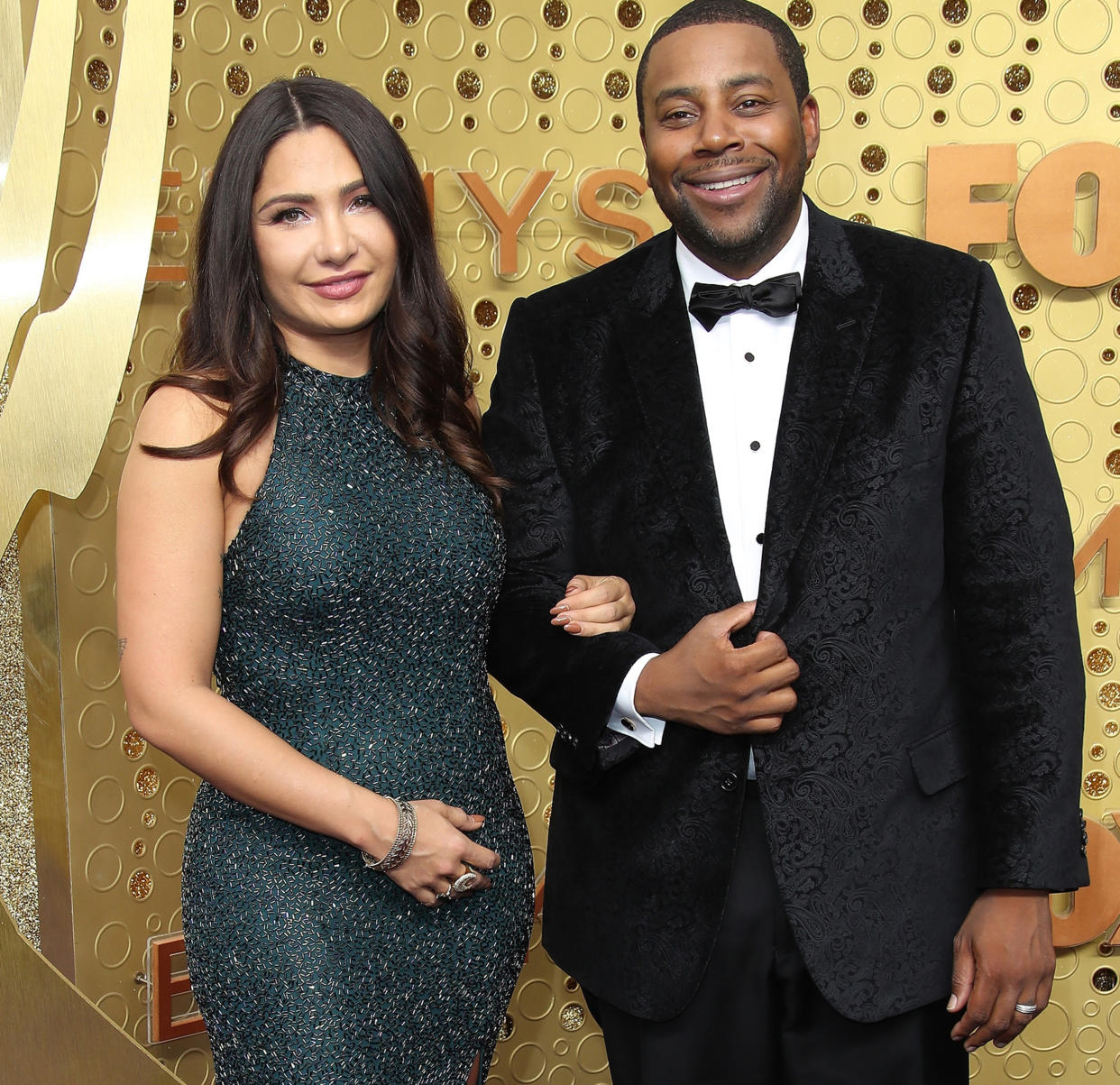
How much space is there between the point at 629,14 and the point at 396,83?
0.59 metres

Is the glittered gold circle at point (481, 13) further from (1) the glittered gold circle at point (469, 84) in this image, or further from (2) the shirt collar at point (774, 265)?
(2) the shirt collar at point (774, 265)

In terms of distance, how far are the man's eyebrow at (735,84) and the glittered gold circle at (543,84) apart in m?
1.34

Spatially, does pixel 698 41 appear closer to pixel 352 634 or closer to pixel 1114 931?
pixel 352 634

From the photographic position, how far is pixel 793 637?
5.71 feet

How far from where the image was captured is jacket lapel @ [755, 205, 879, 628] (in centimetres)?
173

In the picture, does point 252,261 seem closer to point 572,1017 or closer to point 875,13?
point 875,13

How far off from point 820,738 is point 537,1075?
1.98 meters

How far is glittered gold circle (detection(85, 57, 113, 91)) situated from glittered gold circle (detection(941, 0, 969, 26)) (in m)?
1.89

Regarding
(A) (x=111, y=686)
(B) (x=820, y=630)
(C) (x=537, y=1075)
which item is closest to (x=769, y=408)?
(B) (x=820, y=630)

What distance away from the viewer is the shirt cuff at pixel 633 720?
1.79 m

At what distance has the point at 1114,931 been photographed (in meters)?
3.10

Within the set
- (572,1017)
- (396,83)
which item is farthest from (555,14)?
(572,1017)

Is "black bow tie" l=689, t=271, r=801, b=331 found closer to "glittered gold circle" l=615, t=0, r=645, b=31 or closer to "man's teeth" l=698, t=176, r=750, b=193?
"man's teeth" l=698, t=176, r=750, b=193

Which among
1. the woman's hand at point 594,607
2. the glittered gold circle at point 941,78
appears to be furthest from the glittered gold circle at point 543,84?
the woman's hand at point 594,607
